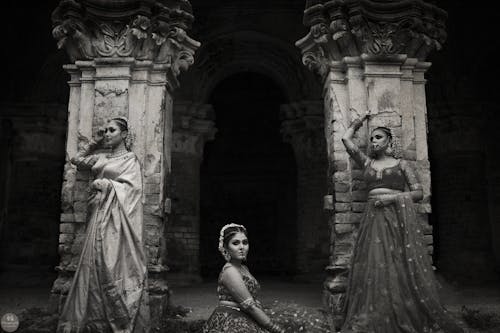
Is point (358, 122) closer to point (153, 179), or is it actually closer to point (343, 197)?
point (343, 197)

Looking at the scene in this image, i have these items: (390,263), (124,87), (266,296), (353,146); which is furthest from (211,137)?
(390,263)

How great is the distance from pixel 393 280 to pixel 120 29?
441 centimetres

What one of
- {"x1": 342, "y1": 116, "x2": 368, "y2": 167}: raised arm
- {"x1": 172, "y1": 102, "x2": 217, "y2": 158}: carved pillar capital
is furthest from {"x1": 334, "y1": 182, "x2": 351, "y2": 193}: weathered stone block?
{"x1": 172, "y1": 102, "x2": 217, "y2": 158}: carved pillar capital

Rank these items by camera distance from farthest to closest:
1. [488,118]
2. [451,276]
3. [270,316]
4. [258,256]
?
[258,256] < [488,118] < [451,276] < [270,316]

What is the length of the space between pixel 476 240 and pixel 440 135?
2086 mm

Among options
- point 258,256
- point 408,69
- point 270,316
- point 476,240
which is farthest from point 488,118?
point 270,316

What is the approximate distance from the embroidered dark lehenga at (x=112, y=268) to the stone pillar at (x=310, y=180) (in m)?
4.62

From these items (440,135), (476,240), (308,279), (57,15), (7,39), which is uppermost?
(7,39)

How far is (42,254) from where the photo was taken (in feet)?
32.8

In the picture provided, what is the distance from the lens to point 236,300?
3.86 metres

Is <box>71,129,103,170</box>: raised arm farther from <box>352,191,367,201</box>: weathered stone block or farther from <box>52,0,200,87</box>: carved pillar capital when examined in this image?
<box>352,191,367,201</box>: weathered stone block

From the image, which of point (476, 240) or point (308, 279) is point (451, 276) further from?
point (308, 279)

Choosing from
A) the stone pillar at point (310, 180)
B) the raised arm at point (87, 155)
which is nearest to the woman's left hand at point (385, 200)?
the raised arm at point (87, 155)

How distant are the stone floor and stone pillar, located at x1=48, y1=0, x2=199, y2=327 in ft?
3.02
